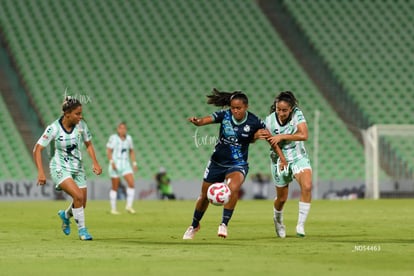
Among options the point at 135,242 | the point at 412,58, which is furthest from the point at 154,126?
the point at 135,242

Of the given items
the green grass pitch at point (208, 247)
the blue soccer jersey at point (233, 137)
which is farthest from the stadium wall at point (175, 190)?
the blue soccer jersey at point (233, 137)

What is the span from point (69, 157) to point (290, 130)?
3.30 metres

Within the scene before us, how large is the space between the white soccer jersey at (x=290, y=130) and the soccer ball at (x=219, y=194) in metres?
1.56

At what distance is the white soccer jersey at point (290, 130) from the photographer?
46.0 feet

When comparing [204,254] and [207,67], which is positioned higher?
[207,67]

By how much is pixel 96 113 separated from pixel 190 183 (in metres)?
4.69

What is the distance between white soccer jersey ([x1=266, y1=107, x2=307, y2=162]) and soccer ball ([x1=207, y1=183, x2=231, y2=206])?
156cm

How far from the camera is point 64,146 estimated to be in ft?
44.3

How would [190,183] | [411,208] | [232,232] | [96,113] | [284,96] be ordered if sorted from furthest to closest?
1. [96,113]
2. [190,183]
3. [411,208]
4. [232,232]
5. [284,96]

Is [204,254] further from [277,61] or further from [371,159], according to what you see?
[277,61]

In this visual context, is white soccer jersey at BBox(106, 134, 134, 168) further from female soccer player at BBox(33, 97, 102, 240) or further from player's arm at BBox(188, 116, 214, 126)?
player's arm at BBox(188, 116, 214, 126)

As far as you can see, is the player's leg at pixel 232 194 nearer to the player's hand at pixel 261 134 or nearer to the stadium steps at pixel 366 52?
the player's hand at pixel 261 134

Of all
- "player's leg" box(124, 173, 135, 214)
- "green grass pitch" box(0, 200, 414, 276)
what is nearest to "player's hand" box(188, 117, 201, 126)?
"green grass pitch" box(0, 200, 414, 276)

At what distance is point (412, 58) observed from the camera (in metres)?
38.1
